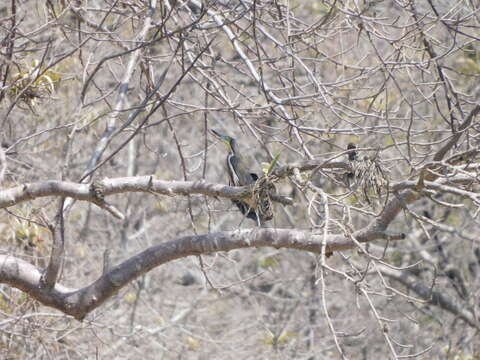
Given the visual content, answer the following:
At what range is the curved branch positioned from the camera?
3448mm

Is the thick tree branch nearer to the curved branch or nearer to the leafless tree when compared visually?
the leafless tree

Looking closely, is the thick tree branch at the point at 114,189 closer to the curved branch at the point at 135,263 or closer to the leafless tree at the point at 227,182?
the leafless tree at the point at 227,182

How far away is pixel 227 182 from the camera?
27.9ft

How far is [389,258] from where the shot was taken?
8.88 m

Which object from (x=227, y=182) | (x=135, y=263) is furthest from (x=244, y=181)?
(x=227, y=182)

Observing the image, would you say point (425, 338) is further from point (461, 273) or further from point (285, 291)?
point (285, 291)

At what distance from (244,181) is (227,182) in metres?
3.93

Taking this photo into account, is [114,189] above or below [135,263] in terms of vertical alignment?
above

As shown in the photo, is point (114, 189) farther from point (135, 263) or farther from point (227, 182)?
point (227, 182)

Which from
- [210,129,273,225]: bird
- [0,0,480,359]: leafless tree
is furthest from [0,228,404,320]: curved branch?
[210,129,273,225]: bird

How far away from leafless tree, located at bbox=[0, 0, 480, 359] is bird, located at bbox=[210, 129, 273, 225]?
10 centimetres

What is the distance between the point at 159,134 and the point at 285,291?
245 cm

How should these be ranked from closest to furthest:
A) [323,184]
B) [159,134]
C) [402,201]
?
[402,201], [323,184], [159,134]

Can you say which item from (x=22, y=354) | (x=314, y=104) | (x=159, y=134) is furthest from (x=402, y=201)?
(x=159, y=134)
